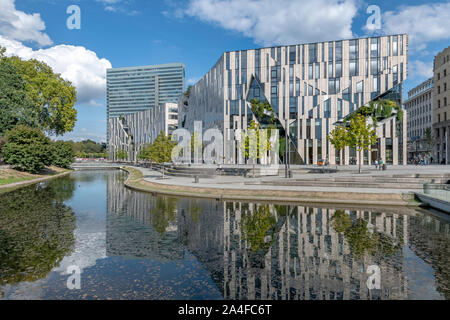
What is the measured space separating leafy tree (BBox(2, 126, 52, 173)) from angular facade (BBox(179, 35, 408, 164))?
3337cm

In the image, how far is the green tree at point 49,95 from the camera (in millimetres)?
56406

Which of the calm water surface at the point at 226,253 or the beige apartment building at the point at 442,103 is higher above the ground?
the beige apartment building at the point at 442,103

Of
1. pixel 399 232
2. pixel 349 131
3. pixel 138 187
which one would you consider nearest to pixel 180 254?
pixel 399 232

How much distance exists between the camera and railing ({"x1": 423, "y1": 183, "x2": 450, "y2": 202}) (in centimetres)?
1786

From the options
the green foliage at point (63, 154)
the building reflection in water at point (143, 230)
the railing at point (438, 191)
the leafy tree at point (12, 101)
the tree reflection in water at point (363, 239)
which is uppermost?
the leafy tree at point (12, 101)

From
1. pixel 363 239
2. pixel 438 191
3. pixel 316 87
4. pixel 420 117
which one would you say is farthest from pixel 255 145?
pixel 420 117

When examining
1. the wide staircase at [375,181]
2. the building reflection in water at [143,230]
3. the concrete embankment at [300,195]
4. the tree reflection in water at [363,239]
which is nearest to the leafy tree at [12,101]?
the concrete embankment at [300,195]

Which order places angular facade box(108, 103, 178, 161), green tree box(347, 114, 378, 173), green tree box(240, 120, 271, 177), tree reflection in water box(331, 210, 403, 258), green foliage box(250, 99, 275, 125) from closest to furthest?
tree reflection in water box(331, 210, 403, 258)
green tree box(347, 114, 378, 173)
green tree box(240, 120, 271, 177)
green foliage box(250, 99, 275, 125)
angular facade box(108, 103, 178, 161)

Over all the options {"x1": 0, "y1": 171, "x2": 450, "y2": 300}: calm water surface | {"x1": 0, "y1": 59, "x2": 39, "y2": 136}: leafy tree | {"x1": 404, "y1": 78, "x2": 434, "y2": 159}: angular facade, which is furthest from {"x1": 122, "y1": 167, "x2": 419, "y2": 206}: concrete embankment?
{"x1": 404, "y1": 78, "x2": 434, "y2": 159}: angular facade

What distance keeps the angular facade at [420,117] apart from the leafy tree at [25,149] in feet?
314

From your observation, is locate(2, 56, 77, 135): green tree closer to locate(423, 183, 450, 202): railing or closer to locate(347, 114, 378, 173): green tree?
locate(347, 114, 378, 173): green tree

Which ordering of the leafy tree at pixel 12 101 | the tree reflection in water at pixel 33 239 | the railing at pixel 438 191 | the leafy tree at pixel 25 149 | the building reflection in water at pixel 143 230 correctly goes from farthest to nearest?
the leafy tree at pixel 12 101, the leafy tree at pixel 25 149, the railing at pixel 438 191, the building reflection in water at pixel 143 230, the tree reflection in water at pixel 33 239

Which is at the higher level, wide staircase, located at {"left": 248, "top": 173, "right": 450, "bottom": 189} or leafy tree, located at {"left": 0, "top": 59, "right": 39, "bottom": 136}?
leafy tree, located at {"left": 0, "top": 59, "right": 39, "bottom": 136}

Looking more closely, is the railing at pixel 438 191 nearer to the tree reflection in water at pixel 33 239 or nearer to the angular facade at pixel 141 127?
the tree reflection in water at pixel 33 239
